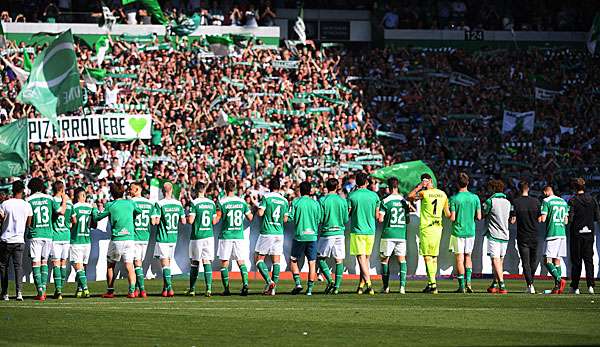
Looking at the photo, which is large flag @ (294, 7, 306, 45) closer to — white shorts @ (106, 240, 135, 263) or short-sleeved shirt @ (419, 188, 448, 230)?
short-sleeved shirt @ (419, 188, 448, 230)

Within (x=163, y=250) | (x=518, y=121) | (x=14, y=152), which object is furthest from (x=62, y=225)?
(x=518, y=121)

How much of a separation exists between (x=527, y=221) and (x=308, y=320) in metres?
8.30

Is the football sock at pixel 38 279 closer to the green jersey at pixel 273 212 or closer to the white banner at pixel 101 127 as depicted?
the green jersey at pixel 273 212

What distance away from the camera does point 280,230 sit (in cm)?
2612

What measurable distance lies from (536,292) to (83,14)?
24740 mm

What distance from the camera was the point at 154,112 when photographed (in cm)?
4156

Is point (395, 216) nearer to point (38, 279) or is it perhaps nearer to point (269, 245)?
point (269, 245)

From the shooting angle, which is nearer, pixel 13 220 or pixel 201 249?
pixel 13 220

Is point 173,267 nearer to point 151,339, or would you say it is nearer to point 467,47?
point 151,339

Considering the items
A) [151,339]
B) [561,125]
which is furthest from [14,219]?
[561,125]

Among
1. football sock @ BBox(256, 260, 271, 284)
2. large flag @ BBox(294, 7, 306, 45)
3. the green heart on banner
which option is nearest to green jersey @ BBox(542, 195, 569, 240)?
football sock @ BBox(256, 260, 271, 284)

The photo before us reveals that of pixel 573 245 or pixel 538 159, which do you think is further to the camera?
pixel 538 159

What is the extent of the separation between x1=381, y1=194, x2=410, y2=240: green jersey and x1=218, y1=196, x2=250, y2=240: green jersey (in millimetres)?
2789

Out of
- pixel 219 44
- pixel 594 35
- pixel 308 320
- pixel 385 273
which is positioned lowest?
pixel 308 320
